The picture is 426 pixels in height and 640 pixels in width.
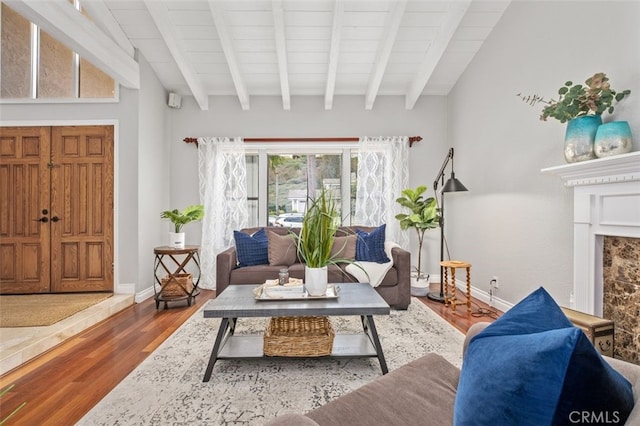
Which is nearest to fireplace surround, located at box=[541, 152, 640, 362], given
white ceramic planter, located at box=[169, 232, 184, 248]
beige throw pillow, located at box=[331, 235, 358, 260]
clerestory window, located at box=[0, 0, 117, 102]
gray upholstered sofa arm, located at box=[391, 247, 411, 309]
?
gray upholstered sofa arm, located at box=[391, 247, 411, 309]

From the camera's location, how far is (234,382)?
204cm

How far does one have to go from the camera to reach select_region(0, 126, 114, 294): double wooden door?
3.81 meters

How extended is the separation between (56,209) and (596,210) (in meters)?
5.17

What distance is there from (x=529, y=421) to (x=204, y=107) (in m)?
4.91

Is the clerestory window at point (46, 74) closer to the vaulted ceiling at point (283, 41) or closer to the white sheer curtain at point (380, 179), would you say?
the vaulted ceiling at point (283, 41)

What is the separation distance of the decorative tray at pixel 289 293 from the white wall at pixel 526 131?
1.89 metres

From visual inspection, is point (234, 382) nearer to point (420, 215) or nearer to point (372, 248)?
point (372, 248)

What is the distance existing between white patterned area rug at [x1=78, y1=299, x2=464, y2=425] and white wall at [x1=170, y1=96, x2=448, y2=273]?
93.1 inches

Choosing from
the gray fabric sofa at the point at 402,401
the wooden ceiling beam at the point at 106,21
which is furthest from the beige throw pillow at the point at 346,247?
the wooden ceiling beam at the point at 106,21

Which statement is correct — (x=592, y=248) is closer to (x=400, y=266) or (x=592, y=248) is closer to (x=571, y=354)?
(x=400, y=266)

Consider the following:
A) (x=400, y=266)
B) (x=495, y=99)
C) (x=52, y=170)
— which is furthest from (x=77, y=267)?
A: (x=495, y=99)

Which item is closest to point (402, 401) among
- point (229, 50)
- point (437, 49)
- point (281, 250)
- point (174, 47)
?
point (281, 250)

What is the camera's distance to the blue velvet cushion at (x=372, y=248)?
3604 millimetres

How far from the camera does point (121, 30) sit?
3.63 m
